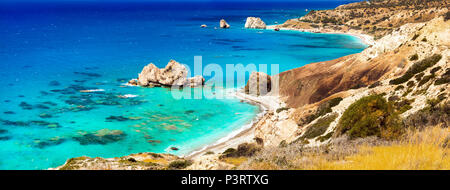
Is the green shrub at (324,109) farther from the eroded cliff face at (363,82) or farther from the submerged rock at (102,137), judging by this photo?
the submerged rock at (102,137)

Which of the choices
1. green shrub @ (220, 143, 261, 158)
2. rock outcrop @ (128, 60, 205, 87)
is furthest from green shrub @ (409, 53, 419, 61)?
rock outcrop @ (128, 60, 205, 87)

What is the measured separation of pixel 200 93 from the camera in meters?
68.2

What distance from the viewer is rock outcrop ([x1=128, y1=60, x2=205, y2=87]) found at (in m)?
72.4

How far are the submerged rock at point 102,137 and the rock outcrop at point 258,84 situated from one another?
27966 mm

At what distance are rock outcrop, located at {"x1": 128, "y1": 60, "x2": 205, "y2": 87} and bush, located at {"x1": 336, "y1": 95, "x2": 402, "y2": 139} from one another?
53.8 m

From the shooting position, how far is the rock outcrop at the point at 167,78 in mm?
72438

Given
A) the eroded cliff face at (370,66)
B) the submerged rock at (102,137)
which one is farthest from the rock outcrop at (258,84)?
the submerged rock at (102,137)

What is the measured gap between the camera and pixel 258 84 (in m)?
66.6

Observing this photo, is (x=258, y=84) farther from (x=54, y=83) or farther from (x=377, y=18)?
(x=377, y=18)

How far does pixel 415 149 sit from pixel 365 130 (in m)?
9.53

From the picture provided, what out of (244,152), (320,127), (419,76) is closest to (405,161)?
(244,152)

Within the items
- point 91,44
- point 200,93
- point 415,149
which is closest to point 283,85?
point 200,93

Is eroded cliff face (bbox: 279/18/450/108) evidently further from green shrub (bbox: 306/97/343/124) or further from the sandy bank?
green shrub (bbox: 306/97/343/124)
